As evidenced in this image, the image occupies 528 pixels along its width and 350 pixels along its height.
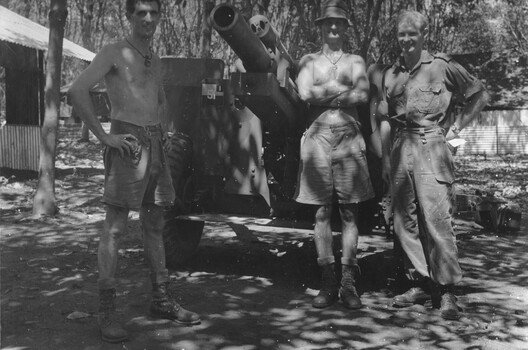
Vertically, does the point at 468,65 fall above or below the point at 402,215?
above

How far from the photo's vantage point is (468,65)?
31062mm

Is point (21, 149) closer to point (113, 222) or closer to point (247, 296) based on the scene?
point (247, 296)

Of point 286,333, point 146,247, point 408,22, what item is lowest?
point 286,333

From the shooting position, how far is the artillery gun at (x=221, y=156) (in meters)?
6.65

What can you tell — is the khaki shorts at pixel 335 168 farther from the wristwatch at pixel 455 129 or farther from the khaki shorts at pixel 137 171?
the khaki shorts at pixel 137 171

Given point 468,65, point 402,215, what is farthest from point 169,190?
point 468,65

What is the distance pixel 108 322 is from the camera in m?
4.72

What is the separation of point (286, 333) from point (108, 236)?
1.38 metres

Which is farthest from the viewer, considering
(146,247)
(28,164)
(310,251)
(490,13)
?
(490,13)

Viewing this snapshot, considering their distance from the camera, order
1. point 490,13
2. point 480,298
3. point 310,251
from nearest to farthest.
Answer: point 480,298 < point 310,251 < point 490,13

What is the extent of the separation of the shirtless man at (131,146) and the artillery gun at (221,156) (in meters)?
1.27

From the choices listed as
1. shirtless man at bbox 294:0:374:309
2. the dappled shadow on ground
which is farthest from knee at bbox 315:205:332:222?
the dappled shadow on ground

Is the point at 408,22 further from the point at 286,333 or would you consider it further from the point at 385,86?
the point at 286,333

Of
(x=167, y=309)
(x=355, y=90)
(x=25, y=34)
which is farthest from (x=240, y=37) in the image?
(x=25, y=34)
